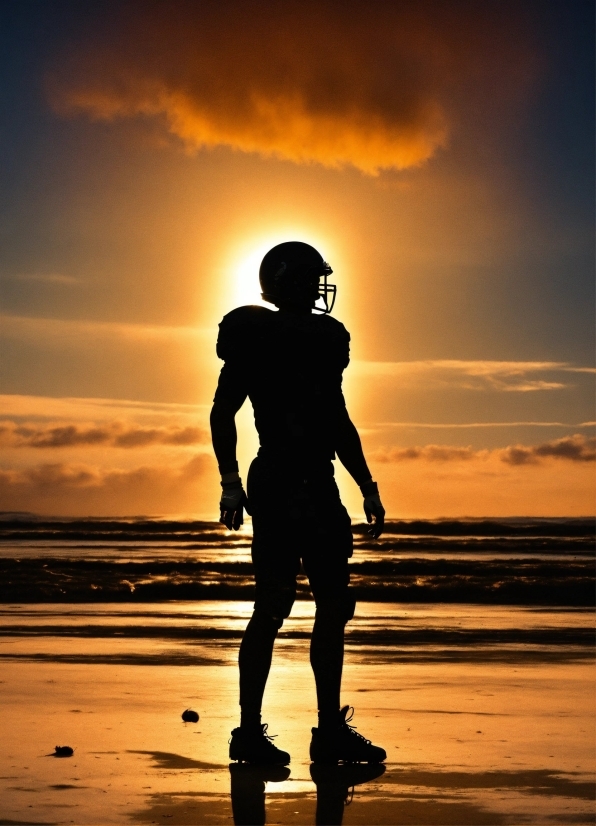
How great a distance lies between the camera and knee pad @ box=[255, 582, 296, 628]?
19.8 feet

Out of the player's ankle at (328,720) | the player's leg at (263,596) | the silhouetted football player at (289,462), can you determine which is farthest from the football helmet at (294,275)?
the player's ankle at (328,720)

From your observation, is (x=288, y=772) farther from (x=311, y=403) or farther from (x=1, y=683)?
(x=1, y=683)

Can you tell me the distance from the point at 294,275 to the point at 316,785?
2.32 metres

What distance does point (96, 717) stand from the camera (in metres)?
6.88

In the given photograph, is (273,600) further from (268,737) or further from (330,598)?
(268,737)

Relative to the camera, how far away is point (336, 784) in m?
5.27

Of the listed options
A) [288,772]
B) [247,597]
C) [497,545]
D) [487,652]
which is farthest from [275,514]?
[497,545]

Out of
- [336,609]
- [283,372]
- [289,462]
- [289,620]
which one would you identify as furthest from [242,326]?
[289,620]

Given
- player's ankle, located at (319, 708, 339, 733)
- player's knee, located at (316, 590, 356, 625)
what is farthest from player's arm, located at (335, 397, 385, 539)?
player's ankle, located at (319, 708, 339, 733)

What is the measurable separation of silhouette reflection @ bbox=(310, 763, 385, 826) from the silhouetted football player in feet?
1.03

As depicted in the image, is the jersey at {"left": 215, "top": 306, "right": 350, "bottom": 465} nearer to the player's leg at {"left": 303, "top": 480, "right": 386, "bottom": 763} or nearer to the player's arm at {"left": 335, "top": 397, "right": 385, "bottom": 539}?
the player's arm at {"left": 335, "top": 397, "right": 385, "bottom": 539}

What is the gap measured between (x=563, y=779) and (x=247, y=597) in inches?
488

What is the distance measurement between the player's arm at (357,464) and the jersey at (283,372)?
17 centimetres

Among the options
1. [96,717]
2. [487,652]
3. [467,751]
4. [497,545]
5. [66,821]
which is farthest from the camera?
[497,545]
